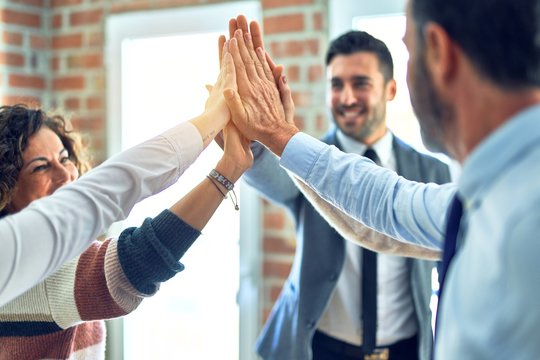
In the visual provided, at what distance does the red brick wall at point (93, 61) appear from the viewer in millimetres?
2080

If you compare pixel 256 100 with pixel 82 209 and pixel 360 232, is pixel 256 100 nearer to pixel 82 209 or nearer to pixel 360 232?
pixel 360 232

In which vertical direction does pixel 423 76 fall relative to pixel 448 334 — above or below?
above

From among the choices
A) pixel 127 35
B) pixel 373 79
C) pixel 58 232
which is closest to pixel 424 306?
pixel 373 79

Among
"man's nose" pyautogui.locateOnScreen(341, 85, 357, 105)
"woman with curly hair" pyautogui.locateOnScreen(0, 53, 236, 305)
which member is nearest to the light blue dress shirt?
"woman with curly hair" pyautogui.locateOnScreen(0, 53, 236, 305)

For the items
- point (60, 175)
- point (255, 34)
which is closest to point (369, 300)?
point (255, 34)

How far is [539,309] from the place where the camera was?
623 mm

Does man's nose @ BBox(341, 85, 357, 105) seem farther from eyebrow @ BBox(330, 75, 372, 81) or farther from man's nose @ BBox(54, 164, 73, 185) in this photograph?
man's nose @ BBox(54, 164, 73, 185)

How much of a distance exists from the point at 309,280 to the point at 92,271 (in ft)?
2.53

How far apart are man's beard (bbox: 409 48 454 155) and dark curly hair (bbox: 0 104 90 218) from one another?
2.83 feet

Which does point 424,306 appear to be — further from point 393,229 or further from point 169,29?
point 169,29

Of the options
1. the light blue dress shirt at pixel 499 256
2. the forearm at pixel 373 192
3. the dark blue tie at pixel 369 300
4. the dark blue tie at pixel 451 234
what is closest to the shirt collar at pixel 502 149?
the light blue dress shirt at pixel 499 256

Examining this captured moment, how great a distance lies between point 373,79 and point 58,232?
49.6 inches

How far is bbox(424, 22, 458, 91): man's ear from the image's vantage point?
2.41 feet

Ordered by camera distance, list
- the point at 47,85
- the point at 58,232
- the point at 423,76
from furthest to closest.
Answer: the point at 47,85 → the point at 58,232 → the point at 423,76
